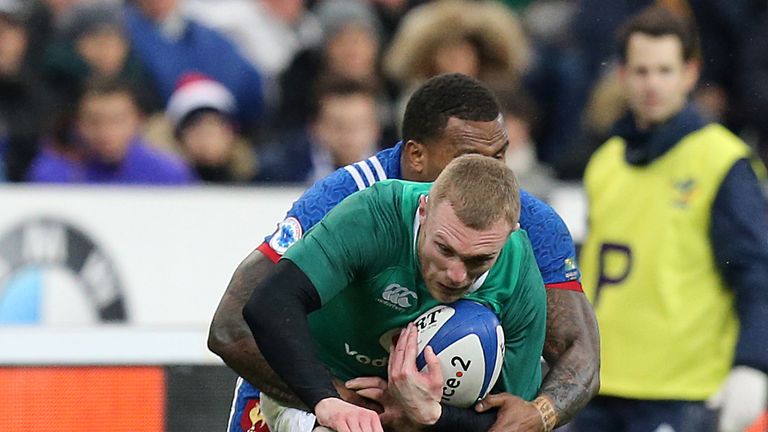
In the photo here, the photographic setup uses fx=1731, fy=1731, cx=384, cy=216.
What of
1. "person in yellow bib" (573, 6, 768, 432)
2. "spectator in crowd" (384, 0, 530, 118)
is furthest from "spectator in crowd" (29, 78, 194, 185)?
"person in yellow bib" (573, 6, 768, 432)

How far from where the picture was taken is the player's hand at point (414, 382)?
15.5 feet

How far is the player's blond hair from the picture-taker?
454 centimetres

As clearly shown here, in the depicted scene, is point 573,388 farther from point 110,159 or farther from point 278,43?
point 278,43

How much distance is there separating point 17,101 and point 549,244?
4.76 metres

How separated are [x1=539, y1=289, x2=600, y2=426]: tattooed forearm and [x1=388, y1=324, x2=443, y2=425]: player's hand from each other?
0.52m

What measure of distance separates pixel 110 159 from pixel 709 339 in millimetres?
3335

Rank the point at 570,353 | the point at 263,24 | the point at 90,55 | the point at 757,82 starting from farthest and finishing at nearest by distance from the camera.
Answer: the point at 263,24 → the point at 757,82 → the point at 90,55 → the point at 570,353

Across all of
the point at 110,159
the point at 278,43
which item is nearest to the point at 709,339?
the point at 110,159

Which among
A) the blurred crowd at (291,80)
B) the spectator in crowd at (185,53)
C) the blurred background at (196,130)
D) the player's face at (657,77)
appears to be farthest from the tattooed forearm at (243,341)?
the spectator in crowd at (185,53)

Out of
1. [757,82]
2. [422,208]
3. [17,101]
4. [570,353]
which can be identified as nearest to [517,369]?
[570,353]

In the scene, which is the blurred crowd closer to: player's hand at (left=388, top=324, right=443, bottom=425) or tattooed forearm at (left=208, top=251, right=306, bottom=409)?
tattooed forearm at (left=208, top=251, right=306, bottom=409)

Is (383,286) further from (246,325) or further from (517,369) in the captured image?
(246,325)

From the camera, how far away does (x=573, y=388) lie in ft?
17.1

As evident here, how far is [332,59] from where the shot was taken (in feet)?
33.3
